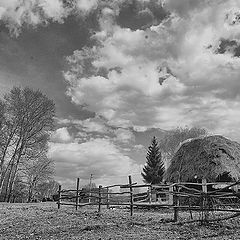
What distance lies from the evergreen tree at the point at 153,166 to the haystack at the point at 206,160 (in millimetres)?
22315

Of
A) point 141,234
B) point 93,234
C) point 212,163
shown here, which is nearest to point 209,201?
point 141,234

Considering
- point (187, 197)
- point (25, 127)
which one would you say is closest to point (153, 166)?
point (25, 127)

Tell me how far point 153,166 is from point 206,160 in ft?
88.7

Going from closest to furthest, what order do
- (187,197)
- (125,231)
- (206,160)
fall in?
(125,231) → (187,197) → (206,160)

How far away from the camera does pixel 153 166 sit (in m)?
50.5

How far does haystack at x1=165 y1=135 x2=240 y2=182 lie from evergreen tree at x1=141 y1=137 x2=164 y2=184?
22315mm

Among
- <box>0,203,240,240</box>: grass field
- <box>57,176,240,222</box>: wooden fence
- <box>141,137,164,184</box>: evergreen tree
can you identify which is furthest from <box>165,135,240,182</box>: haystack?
<box>141,137,164,184</box>: evergreen tree

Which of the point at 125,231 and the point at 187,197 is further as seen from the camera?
the point at 187,197

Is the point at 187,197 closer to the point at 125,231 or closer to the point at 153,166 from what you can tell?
the point at 125,231

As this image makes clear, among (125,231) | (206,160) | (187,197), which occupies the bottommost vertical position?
(125,231)

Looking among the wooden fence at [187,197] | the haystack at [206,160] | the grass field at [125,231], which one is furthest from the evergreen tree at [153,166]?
the grass field at [125,231]

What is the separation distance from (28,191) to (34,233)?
43489 mm

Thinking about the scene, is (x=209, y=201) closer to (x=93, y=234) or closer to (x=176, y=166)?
(x=93, y=234)

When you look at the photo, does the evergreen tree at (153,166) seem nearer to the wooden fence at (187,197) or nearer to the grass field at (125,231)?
the wooden fence at (187,197)
